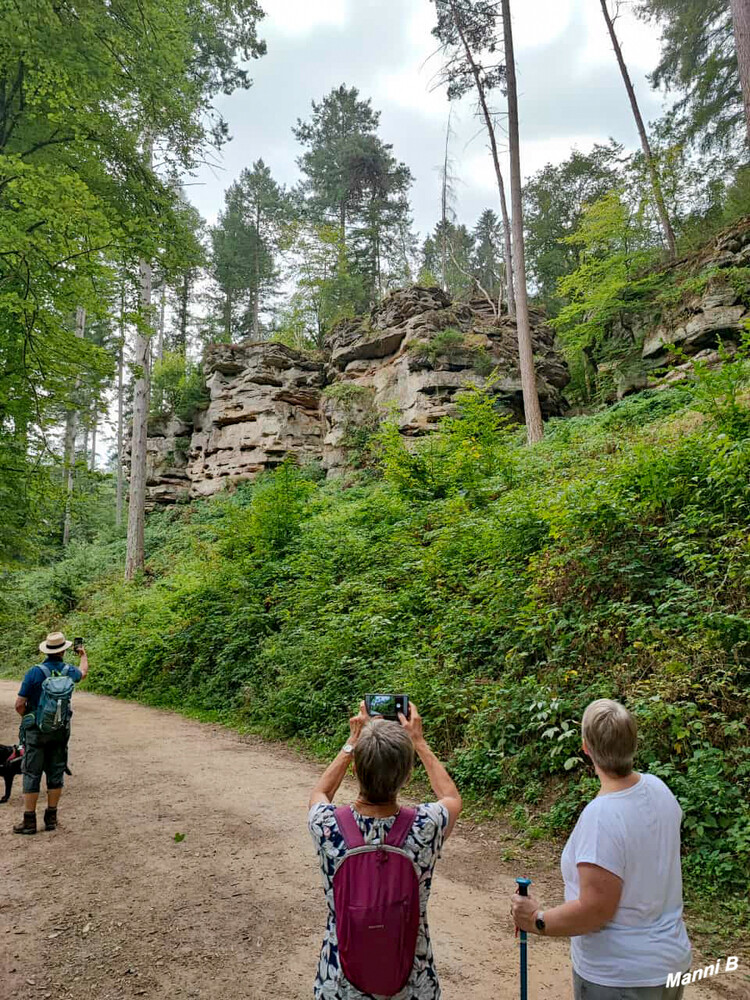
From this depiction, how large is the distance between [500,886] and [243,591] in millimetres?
8861

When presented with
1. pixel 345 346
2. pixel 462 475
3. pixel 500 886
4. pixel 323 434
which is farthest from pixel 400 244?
pixel 500 886

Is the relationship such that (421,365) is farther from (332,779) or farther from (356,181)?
(332,779)

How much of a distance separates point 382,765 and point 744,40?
1227 centimetres

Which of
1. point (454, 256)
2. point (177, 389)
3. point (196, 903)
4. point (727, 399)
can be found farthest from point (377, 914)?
point (454, 256)

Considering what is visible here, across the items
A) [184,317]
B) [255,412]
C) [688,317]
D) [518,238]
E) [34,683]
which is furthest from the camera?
[184,317]

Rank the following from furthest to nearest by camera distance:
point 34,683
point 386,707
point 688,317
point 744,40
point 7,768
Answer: point 688,317
point 744,40
point 7,768
point 34,683
point 386,707

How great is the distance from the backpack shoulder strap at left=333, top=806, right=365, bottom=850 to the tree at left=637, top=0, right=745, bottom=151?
23906 millimetres

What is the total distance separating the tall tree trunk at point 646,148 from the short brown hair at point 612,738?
67.3 feet

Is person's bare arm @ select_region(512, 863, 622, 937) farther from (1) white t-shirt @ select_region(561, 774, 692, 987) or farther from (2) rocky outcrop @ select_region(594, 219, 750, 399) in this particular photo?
(2) rocky outcrop @ select_region(594, 219, 750, 399)

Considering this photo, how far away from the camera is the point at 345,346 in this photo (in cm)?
2311

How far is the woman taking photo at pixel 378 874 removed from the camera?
5.75 feet

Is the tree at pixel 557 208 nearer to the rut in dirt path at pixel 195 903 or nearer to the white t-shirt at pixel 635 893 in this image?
the rut in dirt path at pixel 195 903

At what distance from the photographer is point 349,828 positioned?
187 centimetres

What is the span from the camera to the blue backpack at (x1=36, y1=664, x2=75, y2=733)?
5.30 metres
